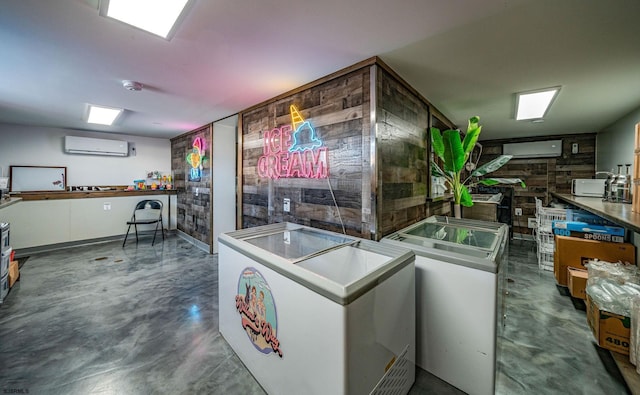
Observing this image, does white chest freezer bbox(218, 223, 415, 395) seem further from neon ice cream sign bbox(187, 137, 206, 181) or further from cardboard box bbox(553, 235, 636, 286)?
neon ice cream sign bbox(187, 137, 206, 181)

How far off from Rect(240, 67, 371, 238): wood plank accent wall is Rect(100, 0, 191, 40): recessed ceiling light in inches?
47.8

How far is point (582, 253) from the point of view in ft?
8.87

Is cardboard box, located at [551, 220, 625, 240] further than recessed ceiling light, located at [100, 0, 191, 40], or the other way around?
cardboard box, located at [551, 220, 625, 240]

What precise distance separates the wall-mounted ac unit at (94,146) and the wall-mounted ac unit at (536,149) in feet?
26.3

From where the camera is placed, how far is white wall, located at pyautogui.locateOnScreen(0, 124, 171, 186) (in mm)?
4184

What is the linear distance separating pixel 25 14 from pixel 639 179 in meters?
4.20

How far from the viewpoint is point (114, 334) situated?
6.63ft

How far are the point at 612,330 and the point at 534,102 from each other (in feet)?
7.71

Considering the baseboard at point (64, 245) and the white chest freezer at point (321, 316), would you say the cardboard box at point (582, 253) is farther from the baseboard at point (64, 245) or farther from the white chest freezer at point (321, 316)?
the baseboard at point (64, 245)

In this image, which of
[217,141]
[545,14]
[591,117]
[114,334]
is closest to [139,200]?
[217,141]

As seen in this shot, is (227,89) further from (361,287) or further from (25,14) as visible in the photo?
(361,287)

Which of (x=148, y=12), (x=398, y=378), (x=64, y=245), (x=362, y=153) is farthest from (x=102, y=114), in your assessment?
(x=398, y=378)

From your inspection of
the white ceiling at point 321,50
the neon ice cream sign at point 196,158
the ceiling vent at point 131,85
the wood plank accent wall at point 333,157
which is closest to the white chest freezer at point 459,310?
the wood plank accent wall at point 333,157

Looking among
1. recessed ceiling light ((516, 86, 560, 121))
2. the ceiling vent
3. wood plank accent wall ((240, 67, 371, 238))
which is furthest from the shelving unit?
the ceiling vent
